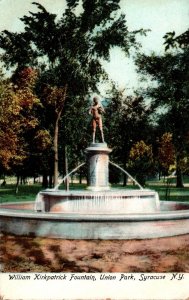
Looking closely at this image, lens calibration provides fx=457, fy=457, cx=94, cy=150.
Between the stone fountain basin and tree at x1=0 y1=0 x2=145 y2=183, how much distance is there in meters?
16.9

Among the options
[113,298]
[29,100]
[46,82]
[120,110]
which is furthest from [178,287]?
[120,110]

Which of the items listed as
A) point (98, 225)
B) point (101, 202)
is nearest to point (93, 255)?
point (98, 225)

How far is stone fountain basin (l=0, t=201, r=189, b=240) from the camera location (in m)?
11.3

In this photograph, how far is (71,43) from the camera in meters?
27.6

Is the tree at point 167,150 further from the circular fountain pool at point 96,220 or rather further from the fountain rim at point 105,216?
the fountain rim at point 105,216

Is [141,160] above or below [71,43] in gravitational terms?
below

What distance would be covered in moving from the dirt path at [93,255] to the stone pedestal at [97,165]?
586 centimetres

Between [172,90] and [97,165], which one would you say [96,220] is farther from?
[172,90]

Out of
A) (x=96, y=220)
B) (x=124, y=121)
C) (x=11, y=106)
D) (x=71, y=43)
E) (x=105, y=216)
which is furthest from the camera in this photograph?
(x=124, y=121)

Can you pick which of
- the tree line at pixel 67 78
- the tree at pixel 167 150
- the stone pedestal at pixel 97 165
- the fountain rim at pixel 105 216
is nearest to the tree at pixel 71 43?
the tree line at pixel 67 78

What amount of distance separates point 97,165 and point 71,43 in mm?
12623

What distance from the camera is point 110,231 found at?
1131cm

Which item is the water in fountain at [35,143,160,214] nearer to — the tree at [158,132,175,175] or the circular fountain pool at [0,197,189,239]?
the circular fountain pool at [0,197,189,239]

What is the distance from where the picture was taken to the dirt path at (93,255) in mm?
9602
